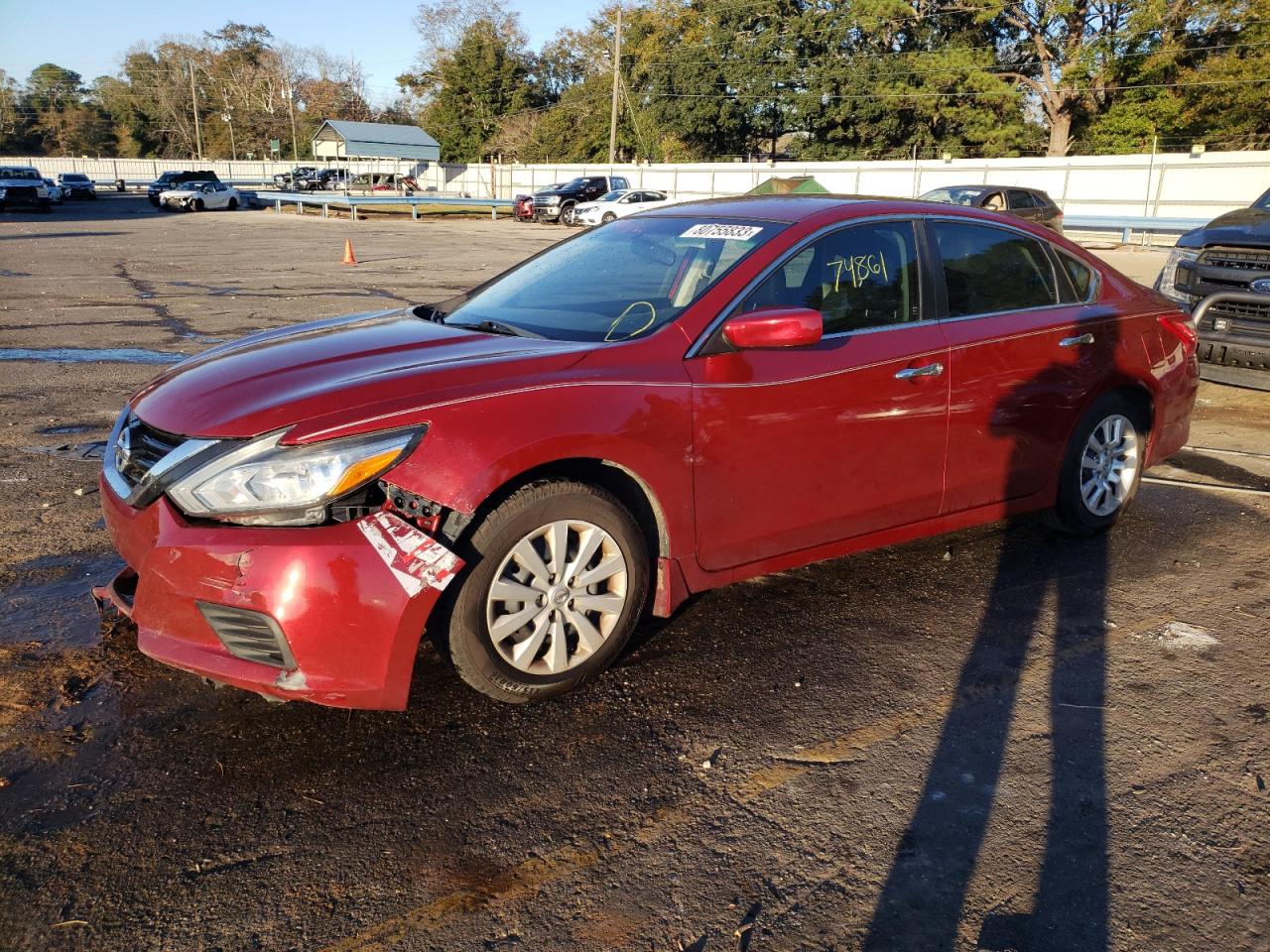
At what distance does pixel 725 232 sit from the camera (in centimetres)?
414

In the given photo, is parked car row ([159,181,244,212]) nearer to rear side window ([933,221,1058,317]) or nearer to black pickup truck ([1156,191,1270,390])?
black pickup truck ([1156,191,1270,390])

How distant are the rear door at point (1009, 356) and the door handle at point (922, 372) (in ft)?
0.31

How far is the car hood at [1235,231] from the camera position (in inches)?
320

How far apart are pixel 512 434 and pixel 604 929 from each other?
4.73 feet

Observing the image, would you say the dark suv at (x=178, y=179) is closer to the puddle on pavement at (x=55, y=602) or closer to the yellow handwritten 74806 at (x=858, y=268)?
the puddle on pavement at (x=55, y=602)

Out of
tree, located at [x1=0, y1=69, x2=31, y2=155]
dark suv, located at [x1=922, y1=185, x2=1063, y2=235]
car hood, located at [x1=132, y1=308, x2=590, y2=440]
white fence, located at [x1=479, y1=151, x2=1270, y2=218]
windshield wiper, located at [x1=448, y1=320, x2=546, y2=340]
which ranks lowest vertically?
car hood, located at [x1=132, y1=308, x2=590, y2=440]

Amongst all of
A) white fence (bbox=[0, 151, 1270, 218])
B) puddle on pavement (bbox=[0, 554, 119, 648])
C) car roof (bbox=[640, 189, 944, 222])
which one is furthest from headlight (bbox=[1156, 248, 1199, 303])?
white fence (bbox=[0, 151, 1270, 218])

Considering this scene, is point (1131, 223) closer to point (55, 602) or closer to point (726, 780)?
point (726, 780)

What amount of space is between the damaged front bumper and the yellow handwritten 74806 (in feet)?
6.68

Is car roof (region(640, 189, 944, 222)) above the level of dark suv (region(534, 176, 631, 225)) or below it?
below

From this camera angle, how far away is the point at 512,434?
3117 mm

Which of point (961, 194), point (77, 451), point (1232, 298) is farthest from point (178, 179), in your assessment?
point (1232, 298)

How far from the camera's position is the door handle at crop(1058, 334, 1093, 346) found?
183 inches

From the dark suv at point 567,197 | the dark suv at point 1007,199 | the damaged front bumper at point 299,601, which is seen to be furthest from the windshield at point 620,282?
the dark suv at point 567,197
